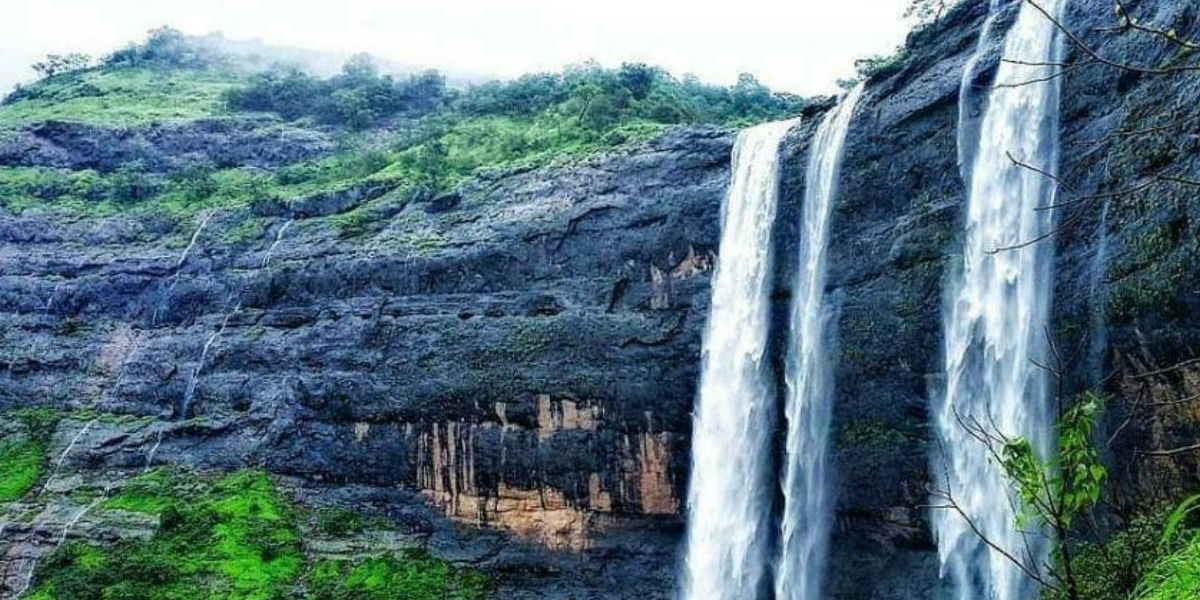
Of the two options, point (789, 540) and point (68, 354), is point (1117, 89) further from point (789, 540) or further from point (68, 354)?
point (68, 354)

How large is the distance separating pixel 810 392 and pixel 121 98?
4160 centimetres

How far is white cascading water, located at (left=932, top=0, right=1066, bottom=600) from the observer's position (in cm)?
1711

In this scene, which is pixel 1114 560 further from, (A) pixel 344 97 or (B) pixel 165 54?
(B) pixel 165 54

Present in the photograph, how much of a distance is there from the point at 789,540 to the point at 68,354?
80.3ft

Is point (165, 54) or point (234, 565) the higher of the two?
point (165, 54)

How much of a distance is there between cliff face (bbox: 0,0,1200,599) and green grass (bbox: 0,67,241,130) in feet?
34.9

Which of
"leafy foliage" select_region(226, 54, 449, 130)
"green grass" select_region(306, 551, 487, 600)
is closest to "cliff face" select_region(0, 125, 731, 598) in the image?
"green grass" select_region(306, 551, 487, 600)

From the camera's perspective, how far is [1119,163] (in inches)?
645

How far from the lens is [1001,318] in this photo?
17953 mm

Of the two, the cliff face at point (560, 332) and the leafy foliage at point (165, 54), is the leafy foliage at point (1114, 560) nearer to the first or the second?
the cliff face at point (560, 332)

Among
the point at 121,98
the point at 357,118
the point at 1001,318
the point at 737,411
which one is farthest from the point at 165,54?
the point at 1001,318

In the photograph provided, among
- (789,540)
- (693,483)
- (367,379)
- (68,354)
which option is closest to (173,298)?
(68,354)

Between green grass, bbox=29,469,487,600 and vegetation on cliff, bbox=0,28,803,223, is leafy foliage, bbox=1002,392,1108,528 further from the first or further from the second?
vegetation on cliff, bbox=0,28,803,223

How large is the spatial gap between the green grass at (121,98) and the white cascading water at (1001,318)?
38218 mm
